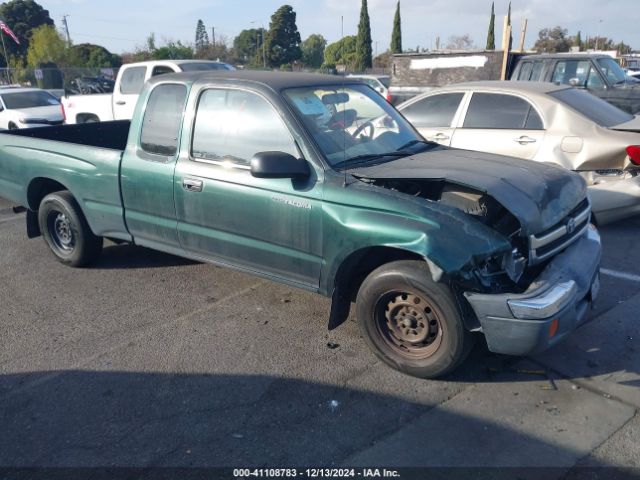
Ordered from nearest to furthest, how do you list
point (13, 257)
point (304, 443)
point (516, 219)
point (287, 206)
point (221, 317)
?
point (304, 443) < point (516, 219) < point (287, 206) < point (221, 317) < point (13, 257)

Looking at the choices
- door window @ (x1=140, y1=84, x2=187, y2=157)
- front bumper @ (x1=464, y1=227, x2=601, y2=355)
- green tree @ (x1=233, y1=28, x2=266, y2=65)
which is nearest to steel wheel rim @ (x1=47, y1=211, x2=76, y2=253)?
door window @ (x1=140, y1=84, x2=187, y2=157)

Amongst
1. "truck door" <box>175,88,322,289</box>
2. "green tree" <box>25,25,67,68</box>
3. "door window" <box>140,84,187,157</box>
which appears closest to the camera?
"truck door" <box>175,88,322,289</box>

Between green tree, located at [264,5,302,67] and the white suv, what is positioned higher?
green tree, located at [264,5,302,67]

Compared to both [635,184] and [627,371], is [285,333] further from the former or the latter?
[635,184]

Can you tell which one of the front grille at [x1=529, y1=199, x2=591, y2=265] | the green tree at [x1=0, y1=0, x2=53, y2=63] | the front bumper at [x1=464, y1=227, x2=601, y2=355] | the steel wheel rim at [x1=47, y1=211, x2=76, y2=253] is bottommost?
the steel wheel rim at [x1=47, y1=211, x2=76, y2=253]

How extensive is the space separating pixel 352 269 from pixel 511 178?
1.22 metres

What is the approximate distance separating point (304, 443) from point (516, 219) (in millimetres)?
1872

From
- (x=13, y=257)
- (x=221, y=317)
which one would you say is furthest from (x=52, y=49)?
(x=221, y=317)

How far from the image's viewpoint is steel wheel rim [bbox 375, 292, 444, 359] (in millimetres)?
3512

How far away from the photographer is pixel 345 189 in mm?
3643

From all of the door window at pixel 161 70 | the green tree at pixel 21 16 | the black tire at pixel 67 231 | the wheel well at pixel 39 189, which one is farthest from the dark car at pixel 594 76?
the green tree at pixel 21 16

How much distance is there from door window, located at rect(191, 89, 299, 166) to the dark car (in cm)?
838

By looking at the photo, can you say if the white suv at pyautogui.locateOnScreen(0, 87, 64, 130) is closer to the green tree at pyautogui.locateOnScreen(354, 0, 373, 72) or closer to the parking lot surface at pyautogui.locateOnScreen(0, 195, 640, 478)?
the parking lot surface at pyautogui.locateOnScreen(0, 195, 640, 478)

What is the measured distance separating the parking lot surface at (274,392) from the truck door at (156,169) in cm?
65
